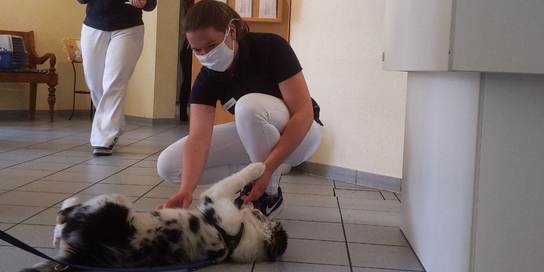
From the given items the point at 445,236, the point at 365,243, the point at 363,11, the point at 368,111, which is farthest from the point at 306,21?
the point at 445,236

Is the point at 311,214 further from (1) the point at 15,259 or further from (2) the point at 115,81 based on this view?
(2) the point at 115,81

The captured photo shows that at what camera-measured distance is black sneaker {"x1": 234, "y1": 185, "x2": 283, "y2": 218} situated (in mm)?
2174

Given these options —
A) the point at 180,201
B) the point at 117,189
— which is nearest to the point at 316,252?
the point at 180,201

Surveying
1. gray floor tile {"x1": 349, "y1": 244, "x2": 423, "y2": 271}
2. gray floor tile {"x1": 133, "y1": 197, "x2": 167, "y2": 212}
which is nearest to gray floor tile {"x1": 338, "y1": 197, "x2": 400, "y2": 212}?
gray floor tile {"x1": 349, "y1": 244, "x2": 423, "y2": 271}

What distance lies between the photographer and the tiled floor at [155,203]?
1.88 metres

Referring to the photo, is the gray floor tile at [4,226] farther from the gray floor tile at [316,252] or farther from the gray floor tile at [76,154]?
the gray floor tile at [76,154]

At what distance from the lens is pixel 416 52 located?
1.60m

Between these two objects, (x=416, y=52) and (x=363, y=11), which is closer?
(x=416, y=52)

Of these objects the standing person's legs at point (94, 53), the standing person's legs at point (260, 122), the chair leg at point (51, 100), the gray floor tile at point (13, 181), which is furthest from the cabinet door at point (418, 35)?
the chair leg at point (51, 100)

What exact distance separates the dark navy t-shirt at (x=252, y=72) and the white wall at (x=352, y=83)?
3.51 feet

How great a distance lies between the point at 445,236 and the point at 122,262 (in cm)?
85

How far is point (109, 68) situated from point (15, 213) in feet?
6.00

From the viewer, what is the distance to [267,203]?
224cm

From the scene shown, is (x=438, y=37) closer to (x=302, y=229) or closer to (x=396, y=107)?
(x=302, y=229)
